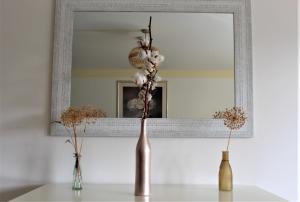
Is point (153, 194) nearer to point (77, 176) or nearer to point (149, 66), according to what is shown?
point (77, 176)

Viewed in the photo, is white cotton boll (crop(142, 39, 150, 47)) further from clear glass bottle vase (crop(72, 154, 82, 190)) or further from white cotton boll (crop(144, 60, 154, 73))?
clear glass bottle vase (crop(72, 154, 82, 190))

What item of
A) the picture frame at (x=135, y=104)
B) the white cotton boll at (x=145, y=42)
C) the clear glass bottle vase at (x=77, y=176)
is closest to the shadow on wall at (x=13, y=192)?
the clear glass bottle vase at (x=77, y=176)

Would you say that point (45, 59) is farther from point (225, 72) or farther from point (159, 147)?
point (225, 72)

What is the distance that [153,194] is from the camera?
1.69 m

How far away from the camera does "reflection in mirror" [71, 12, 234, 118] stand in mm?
2031

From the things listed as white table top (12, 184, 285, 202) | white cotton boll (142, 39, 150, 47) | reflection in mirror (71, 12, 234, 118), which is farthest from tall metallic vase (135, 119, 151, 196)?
white cotton boll (142, 39, 150, 47)

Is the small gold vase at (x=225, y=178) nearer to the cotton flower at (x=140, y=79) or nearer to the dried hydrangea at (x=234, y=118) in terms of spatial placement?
the dried hydrangea at (x=234, y=118)

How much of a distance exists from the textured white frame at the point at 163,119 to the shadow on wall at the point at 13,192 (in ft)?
1.05

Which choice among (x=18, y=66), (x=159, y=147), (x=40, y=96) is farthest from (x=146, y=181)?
(x=18, y=66)

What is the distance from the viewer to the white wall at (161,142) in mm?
2025

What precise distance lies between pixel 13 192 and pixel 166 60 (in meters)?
1.06

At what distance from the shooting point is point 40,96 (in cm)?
207

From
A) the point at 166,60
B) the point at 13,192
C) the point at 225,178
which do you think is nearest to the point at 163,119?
the point at 166,60

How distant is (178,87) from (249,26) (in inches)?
19.9
